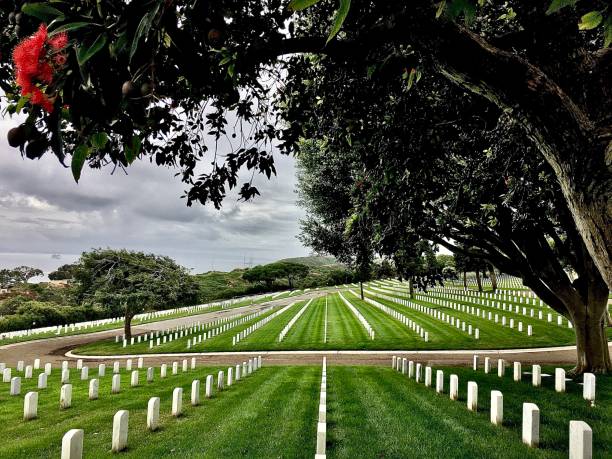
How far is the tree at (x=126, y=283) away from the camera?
30141 millimetres

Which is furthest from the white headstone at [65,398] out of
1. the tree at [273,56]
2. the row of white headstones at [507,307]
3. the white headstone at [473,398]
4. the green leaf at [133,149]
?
the row of white headstones at [507,307]

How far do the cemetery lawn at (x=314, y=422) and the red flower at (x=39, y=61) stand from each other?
22.1 ft

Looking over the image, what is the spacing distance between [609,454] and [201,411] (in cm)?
866

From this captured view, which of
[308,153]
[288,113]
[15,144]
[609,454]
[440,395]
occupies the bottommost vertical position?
[440,395]

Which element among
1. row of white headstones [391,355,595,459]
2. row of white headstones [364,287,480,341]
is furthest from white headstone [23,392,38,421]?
row of white headstones [364,287,480,341]

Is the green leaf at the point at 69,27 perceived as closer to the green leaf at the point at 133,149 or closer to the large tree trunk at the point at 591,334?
the green leaf at the point at 133,149

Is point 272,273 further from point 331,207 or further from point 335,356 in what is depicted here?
point 331,207

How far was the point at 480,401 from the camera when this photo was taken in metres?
9.91

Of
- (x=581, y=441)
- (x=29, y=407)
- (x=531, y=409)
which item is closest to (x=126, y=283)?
(x=29, y=407)

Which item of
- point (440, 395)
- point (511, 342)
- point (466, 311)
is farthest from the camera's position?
point (466, 311)

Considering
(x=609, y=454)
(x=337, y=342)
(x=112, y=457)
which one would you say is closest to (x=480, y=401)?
(x=609, y=454)

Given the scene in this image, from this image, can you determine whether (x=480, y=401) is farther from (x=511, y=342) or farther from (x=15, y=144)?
(x=511, y=342)

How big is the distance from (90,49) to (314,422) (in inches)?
358

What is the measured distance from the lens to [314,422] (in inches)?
348
